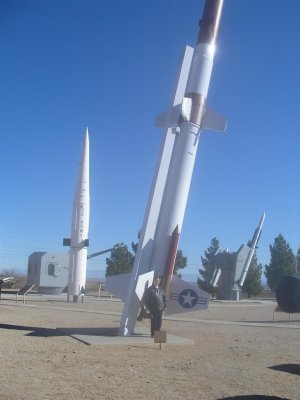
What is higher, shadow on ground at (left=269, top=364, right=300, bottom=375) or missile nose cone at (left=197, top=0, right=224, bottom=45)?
missile nose cone at (left=197, top=0, right=224, bottom=45)

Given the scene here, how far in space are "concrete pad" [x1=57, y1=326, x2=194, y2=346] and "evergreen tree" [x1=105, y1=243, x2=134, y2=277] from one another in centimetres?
3481

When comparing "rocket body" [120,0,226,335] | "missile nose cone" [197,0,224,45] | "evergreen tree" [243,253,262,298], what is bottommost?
"evergreen tree" [243,253,262,298]

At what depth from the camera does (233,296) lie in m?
35.9

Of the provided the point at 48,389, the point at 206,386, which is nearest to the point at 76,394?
the point at 48,389

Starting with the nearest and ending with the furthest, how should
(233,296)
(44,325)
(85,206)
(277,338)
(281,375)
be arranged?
(281,375) → (277,338) → (44,325) → (85,206) → (233,296)

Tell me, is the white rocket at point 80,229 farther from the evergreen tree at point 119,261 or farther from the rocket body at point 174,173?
the evergreen tree at point 119,261

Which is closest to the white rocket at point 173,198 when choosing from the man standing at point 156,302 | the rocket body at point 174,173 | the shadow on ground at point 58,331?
the rocket body at point 174,173

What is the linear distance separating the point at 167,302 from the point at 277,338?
312 centimetres

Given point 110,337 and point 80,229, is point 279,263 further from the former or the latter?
point 110,337

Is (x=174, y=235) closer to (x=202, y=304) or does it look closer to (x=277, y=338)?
(x=202, y=304)

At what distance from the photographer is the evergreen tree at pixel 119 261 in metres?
48.5

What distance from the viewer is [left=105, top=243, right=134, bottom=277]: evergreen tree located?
159 ft

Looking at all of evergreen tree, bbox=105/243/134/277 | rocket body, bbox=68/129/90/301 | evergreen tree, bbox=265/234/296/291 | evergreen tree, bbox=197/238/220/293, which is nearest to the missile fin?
rocket body, bbox=68/129/90/301

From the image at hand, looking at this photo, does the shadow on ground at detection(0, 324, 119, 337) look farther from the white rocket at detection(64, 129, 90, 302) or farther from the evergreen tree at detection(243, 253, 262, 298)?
the evergreen tree at detection(243, 253, 262, 298)
